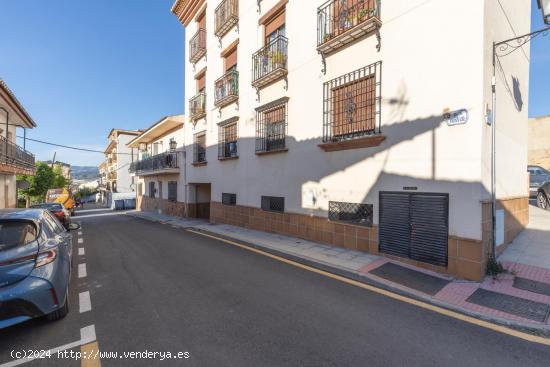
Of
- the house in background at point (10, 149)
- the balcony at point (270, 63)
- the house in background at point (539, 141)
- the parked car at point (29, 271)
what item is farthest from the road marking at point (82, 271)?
the house in background at point (539, 141)

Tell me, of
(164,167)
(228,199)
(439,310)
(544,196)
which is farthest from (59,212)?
(544,196)

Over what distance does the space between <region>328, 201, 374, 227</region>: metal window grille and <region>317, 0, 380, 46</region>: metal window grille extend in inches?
170

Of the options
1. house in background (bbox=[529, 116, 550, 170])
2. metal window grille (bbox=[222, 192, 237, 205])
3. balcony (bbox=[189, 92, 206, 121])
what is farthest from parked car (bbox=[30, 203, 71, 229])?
house in background (bbox=[529, 116, 550, 170])

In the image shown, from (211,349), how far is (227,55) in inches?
479

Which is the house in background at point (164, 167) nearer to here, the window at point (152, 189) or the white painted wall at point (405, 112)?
the window at point (152, 189)

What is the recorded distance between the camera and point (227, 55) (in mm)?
11867

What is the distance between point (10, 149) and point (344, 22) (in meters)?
17.0

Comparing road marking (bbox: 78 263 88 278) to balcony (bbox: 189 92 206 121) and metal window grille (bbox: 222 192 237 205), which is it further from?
balcony (bbox: 189 92 206 121)

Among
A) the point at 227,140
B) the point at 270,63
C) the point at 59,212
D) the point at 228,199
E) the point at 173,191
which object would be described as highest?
the point at 270,63

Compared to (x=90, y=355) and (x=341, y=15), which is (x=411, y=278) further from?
(x=341, y=15)

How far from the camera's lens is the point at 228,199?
36.8 feet

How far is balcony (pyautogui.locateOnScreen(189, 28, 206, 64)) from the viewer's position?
1364cm

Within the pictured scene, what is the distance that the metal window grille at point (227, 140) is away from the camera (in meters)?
11.1

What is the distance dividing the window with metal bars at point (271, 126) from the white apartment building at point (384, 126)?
5 centimetres
